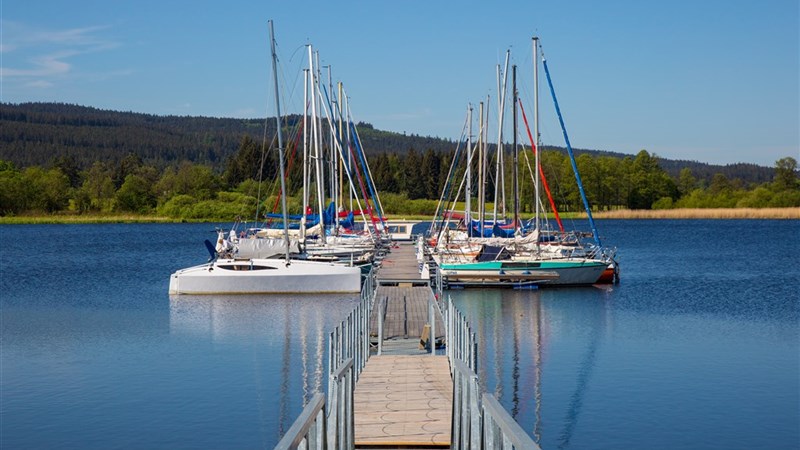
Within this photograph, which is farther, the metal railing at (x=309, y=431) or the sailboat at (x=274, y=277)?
the sailboat at (x=274, y=277)

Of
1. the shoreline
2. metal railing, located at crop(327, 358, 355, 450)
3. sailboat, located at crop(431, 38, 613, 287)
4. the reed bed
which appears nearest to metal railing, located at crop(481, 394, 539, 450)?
metal railing, located at crop(327, 358, 355, 450)

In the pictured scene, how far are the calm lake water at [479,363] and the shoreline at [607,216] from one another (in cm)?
7476

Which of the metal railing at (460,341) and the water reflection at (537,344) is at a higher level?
the metal railing at (460,341)

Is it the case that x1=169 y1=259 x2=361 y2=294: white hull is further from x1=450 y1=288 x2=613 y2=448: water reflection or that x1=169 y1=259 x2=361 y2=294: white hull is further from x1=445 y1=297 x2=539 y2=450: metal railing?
x1=445 y1=297 x2=539 y2=450: metal railing

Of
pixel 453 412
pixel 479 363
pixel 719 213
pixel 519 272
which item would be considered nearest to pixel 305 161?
pixel 519 272

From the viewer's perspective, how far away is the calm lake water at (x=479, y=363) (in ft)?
57.3

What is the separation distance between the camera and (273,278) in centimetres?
3547

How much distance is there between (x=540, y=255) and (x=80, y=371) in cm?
2125

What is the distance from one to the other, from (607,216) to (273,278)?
330 ft

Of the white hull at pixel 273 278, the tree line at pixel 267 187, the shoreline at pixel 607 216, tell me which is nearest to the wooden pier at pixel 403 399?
the white hull at pixel 273 278

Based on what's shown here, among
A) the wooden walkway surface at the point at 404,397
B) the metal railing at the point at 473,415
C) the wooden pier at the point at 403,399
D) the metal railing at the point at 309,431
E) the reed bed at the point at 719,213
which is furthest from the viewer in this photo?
the reed bed at the point at 719,213

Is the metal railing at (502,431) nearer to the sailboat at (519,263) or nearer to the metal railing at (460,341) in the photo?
the metal railing at (460,341)

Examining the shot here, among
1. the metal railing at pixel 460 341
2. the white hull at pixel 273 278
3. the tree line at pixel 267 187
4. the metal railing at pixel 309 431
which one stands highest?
the tree line at pixel 267 187

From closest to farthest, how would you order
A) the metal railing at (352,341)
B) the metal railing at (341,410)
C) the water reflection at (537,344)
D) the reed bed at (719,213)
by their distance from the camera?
the metal railing at (341,410)
the metal railing at (352,341)
the water reflection at (537,344)
the reed bed at (719,213)
